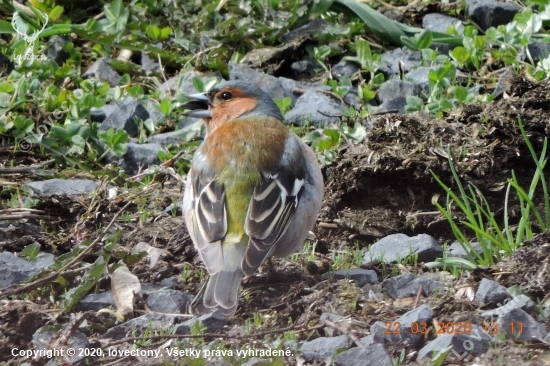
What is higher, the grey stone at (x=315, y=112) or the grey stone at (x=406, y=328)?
the grey stone at (x=406, y=328)

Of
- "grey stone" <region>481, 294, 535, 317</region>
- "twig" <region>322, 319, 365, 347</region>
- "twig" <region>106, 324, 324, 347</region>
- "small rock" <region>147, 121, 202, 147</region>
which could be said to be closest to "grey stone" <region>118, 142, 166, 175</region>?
"small rock" <region>147, 121, 202, 147</region>

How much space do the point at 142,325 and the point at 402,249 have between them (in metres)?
1.56

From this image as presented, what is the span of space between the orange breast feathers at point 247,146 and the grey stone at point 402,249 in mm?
738

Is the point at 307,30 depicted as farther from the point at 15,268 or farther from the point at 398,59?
the point at 15,268

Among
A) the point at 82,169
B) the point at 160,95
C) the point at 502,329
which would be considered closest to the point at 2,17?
the point at 160,95

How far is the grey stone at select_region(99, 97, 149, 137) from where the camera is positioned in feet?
23.5

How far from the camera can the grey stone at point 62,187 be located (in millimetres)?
6242

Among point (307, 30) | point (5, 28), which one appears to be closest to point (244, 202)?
point (307, 30)

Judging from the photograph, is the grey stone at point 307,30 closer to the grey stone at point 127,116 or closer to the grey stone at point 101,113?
the grey stone at point 127,116

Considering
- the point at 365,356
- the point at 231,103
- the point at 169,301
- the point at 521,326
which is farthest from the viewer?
the point at 231,103

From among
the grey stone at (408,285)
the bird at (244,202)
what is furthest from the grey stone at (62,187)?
the grey stone at (408,285)

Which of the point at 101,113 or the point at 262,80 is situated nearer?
the point at 101,113

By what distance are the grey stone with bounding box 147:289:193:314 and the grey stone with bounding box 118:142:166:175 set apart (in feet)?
7.37

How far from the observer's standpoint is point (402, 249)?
16.9ft
